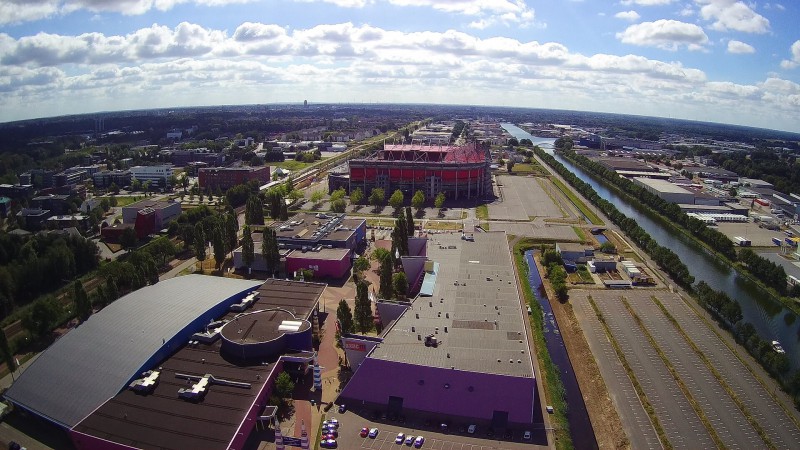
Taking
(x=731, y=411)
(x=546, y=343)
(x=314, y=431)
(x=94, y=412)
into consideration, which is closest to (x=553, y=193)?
(x=546, y=343)

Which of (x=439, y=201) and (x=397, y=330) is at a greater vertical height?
(x=439, y=201)

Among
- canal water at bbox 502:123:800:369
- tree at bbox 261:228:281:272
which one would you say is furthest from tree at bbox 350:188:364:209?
canal water at bbox 502:123:800:369

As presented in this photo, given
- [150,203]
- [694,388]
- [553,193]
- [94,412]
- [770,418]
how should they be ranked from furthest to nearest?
[553,193]
[150,203]
[694,388]
[770,418]
[94,412]

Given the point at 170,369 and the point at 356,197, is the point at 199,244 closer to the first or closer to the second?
the point at 170,369

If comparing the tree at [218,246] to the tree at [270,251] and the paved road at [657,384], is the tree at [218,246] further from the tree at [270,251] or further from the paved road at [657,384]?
the paved road at [657,384]

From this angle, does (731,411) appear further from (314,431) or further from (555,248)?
(555,248)

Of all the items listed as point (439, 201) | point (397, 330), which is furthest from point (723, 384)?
point (439, 201)
